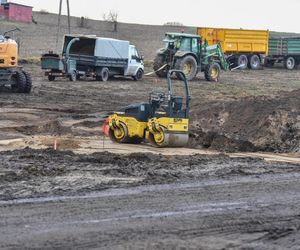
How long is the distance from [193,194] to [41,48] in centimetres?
4659

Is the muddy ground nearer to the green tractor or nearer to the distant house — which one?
the green tractor

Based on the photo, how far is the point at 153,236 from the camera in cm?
703

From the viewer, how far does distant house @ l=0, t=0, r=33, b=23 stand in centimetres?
7194

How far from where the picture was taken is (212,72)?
128ft

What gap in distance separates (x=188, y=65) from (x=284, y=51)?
16877 mm

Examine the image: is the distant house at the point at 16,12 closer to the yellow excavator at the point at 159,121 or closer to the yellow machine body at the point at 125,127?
the yellow machine body at the point at 125,127

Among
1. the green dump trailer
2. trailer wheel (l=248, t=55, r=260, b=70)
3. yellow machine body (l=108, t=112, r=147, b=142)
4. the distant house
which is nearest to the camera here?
yellow machine body (l=108, t=112, r=147, b=142)

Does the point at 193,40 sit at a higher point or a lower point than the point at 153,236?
higher

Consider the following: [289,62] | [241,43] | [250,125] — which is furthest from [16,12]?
[250,125]

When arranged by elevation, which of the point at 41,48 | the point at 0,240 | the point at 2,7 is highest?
the point at 2,7

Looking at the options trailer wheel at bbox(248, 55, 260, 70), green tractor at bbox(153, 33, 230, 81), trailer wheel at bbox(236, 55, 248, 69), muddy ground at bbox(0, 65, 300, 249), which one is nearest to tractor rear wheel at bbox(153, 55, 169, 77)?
green tractor at bbox(153, 33, 230, 81)

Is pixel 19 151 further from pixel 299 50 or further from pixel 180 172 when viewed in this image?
pixel 299 50

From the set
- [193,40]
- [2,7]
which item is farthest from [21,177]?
[2,7]

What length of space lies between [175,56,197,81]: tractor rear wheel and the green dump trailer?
16.2 meters
